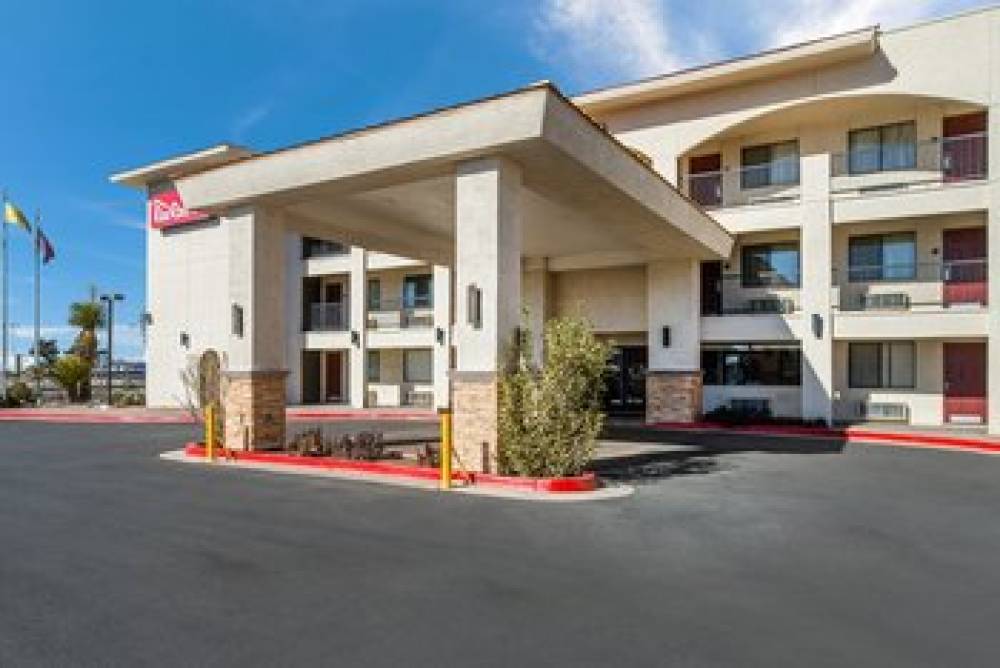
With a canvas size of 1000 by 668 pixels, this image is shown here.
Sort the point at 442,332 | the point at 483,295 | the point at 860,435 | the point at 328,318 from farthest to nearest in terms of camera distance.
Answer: the point at 328,318, the point at 442,332, the point at 860,435, the point at 483,295

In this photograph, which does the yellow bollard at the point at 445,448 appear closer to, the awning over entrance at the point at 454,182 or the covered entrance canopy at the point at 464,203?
the covered entrance canopy at the point at 464,203

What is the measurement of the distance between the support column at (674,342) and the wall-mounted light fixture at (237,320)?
42.8ft

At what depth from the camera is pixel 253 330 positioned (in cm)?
1469

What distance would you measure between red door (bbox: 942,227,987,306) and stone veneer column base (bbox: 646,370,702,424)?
7691mm

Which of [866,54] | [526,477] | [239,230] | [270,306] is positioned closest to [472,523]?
[526,477]

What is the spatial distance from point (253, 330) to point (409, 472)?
198 inches

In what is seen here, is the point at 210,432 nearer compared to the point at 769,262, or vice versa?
the point at 210,432

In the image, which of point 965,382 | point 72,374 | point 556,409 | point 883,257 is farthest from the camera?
point 72,374

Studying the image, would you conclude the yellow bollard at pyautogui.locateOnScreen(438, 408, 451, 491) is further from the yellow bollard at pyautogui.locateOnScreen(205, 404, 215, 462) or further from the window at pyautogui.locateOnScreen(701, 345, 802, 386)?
the window at pyautogui.locateOnScreen(701, 345, 802, 386)

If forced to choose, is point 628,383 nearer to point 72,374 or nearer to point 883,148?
point 883,148

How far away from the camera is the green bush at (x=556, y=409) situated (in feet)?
36.3

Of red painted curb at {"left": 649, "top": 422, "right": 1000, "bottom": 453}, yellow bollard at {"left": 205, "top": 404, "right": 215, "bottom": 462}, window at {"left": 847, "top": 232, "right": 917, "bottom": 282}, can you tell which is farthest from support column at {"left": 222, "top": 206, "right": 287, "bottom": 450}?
window at {"left": 847, "top": 232, "right": 917, "bottom": 282}

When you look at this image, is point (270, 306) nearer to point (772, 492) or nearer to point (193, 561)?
Result: point (193, 561)

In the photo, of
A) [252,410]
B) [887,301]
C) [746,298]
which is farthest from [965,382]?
[252,410]
